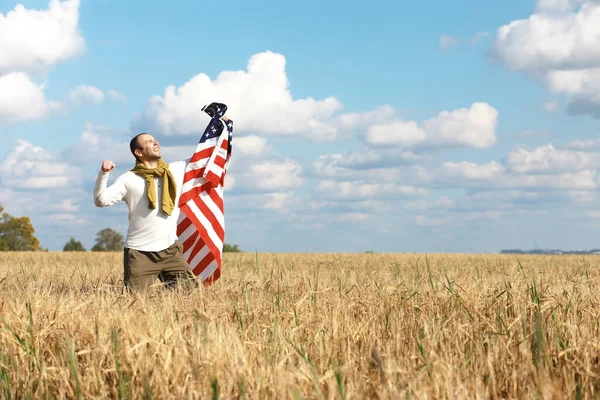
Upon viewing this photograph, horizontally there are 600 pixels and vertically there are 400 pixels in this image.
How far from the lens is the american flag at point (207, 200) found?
29.0ft

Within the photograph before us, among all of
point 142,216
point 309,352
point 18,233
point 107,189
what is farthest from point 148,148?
point 18,233

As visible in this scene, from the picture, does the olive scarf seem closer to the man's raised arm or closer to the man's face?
the man's face

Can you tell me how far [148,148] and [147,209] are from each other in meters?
0.74

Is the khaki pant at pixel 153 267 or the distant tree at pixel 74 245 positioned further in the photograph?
the distant tree at pixel 74 245

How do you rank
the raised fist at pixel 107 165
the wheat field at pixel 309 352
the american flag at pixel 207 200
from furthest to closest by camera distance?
1. the american flag at pixel 207 200
2. the raised fist at pixel 107 165
3. the wheat field at pixel 309 352

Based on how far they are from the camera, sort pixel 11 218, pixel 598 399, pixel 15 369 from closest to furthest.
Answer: pixel 598 399 → pixel 15 369 → pixel 11 218

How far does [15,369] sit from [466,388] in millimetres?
2749

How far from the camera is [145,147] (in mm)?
8219

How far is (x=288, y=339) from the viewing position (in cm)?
469

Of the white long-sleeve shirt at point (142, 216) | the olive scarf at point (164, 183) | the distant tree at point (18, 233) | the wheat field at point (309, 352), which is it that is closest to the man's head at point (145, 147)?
the olive scarf at point (164, 183)

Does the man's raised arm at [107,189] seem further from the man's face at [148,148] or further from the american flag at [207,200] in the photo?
the american flag at [207,200]

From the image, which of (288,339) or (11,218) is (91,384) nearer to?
(288,339)

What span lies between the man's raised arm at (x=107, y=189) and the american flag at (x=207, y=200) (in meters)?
0.87

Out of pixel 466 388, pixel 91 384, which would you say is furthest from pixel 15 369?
pixel 466 388
